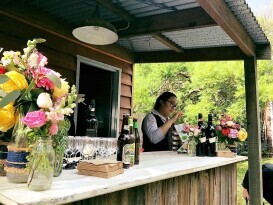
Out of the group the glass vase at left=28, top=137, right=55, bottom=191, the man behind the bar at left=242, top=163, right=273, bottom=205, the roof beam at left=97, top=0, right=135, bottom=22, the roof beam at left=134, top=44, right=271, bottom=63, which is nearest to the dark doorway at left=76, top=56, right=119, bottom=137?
the roof beam at left=134, top=44, right=271, bottom=63

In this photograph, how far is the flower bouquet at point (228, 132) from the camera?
9.78 ft

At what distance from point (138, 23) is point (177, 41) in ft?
2.88

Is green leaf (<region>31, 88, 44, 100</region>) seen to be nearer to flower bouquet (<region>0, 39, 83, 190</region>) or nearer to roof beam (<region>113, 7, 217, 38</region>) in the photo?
flower bouquet (<region>0, 39, 83, 190</region>)

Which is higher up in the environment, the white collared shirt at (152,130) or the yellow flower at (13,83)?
the yellow flower at (13,83)

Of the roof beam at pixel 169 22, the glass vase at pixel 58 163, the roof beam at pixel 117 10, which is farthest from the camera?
the roof beam at pixel 169 22

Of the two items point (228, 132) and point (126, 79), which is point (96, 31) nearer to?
point (228, 132)

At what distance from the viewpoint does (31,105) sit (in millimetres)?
1129

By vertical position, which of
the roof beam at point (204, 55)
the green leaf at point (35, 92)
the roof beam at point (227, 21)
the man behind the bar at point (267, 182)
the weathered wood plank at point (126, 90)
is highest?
the roof beam at point (204, 55)

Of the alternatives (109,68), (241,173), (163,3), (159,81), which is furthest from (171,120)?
(159,81)

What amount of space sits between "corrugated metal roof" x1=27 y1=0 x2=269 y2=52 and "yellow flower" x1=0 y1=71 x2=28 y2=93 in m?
2.12

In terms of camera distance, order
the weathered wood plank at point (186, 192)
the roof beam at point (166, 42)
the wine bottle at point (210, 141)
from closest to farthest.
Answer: the weathered wood plank at point (186, 192), the wine bottle at point (210, 141), the roof beam at point (166, 42)

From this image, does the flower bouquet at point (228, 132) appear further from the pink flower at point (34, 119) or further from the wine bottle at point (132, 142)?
the pink flower at point (34, 119)

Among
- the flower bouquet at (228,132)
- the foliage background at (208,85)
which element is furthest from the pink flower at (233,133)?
the foliage background at (208,85)

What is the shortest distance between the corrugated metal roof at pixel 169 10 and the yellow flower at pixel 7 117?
85.6 inches
